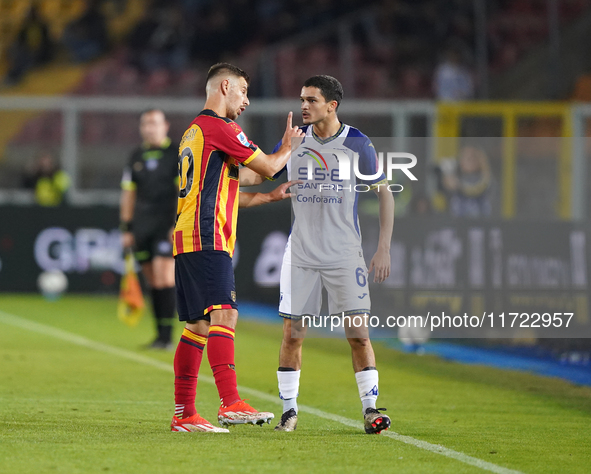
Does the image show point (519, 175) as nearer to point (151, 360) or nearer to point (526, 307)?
point (526, 307)

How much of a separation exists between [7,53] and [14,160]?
25.4 feet

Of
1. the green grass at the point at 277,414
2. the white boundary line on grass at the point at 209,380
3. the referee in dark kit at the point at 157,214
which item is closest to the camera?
the green grass at the point at 277,414

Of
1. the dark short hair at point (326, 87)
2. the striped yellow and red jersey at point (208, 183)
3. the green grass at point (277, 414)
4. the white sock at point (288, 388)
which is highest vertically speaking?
the dark short hair at point (326, 87)

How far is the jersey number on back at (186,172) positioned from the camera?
588 cm

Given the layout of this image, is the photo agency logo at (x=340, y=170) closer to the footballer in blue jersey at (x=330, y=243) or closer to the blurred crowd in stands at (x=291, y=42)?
the footballer in blue jersey at (x=330, y=243)

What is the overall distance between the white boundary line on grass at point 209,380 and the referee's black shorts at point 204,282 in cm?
115

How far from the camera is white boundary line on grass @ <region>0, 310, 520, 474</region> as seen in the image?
16.8 feet

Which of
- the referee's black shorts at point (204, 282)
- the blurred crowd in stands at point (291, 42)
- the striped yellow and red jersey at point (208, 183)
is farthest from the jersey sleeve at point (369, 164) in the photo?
the blurred crowd in stands at point (291, 42)

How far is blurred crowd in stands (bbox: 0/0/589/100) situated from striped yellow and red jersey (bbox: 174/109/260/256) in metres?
11.7

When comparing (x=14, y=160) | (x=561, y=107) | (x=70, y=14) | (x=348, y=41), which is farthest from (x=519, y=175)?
(x=70, y=14)

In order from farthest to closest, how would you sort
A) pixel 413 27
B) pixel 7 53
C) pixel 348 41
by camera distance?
pixel 7 53, pixel 413 27, pixel 348 41

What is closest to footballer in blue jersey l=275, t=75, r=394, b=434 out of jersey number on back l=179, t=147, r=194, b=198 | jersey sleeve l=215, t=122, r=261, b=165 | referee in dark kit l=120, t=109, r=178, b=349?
jersey sleeve l=215, t=122, r=261, b=165

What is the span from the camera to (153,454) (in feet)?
16.6

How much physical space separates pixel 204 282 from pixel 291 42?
15.6 meters
